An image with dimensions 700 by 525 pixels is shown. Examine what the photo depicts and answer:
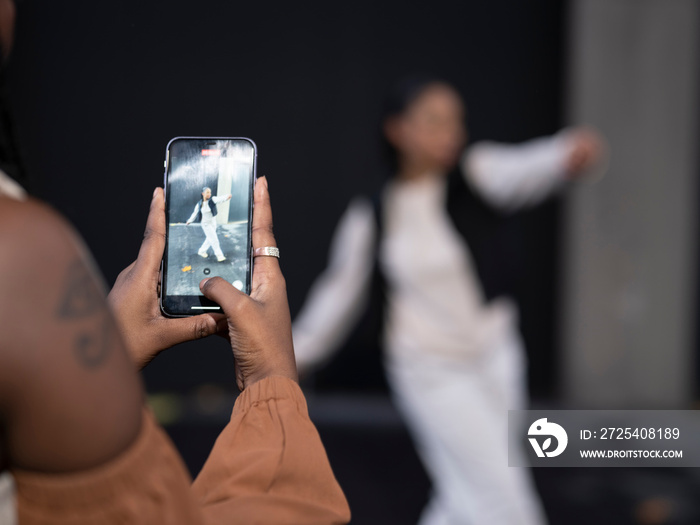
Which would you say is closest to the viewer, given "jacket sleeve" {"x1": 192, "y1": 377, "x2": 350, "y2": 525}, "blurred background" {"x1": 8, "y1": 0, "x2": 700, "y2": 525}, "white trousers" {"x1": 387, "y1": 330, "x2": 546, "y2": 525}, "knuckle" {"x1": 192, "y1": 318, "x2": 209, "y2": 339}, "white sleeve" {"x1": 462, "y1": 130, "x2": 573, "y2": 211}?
"jacket sleeve" {"x1": 192, "y1": 377, "x2": 350, "y2": 525}

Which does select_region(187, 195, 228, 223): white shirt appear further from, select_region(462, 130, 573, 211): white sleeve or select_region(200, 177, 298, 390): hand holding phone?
select_region(462, 130, 573, 211): white sleeve

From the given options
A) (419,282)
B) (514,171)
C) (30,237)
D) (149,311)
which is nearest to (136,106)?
(149,311)

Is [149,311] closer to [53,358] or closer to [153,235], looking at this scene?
[153,235]

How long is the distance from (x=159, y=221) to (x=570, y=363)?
3.43 meters

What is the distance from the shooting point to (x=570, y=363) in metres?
3.67

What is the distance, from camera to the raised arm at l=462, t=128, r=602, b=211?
234 cm

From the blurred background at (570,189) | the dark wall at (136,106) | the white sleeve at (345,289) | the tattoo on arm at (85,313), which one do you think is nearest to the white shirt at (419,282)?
the white sleeve at (345,289)

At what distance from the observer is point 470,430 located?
2.02 m

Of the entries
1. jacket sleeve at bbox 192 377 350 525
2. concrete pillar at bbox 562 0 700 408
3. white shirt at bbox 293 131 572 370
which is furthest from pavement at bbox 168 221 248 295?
concrete pillar at bbox 562 0 700 408

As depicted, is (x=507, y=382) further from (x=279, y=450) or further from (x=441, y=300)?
(x=279, y=450)

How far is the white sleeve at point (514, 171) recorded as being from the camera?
2.33 metres

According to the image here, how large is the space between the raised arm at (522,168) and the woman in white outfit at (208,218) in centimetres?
175

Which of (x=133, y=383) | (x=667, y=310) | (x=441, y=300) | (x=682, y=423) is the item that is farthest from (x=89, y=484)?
(x=667, y=310)

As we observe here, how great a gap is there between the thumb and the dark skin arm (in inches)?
7.9
